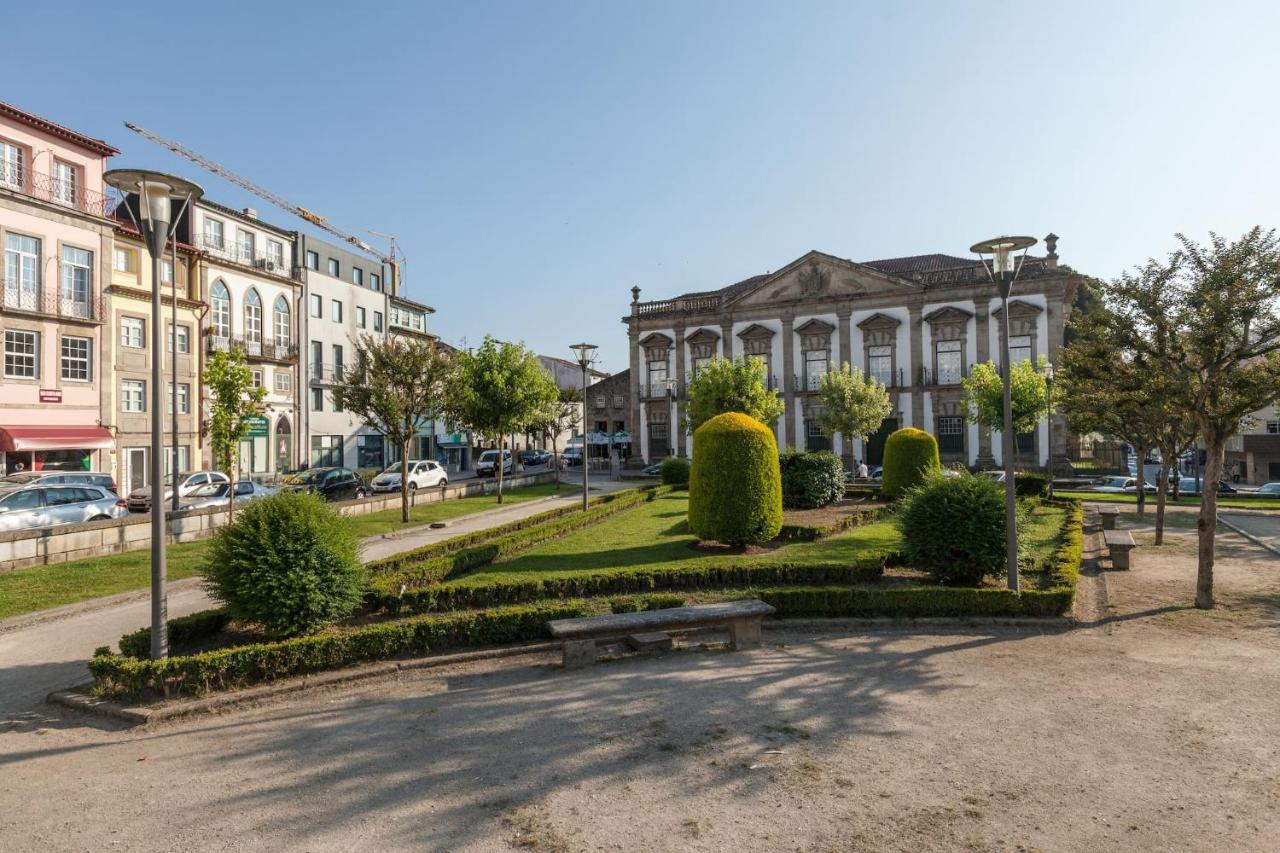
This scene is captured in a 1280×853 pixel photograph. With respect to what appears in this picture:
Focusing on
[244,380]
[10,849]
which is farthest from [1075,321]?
[244,380]

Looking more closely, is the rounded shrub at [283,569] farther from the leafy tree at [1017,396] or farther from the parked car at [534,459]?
the parked car at [534,459]

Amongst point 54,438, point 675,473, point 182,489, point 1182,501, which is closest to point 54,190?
point 54,438

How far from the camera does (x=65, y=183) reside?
29.1m

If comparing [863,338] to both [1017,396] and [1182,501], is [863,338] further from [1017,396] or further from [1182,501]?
[1182,501]

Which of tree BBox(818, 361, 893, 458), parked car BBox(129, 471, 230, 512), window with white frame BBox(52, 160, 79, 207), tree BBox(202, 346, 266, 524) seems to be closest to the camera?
tree BBox(202, 346, 266, 524)

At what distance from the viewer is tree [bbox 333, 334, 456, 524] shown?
69.7 feet

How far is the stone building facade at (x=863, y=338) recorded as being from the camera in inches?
1647

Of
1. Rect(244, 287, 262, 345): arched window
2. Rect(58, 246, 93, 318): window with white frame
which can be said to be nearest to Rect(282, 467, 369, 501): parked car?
Rect(58, 246, 93, 318): window with white frame

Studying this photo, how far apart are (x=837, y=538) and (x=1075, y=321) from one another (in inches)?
253

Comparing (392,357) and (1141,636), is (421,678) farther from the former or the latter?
(392,357)

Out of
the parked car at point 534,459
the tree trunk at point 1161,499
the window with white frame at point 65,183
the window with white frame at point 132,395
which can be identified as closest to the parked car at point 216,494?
the window with white frame at point 132,395

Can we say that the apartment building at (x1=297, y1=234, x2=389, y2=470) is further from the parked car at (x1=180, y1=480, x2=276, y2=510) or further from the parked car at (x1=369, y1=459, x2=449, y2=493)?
the parked car at (x1=180, y1=480, x2=276, y2=510)

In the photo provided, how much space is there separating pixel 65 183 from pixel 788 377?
37.3 meters

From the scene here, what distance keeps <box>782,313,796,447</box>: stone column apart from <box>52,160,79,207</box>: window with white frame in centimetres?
3650
